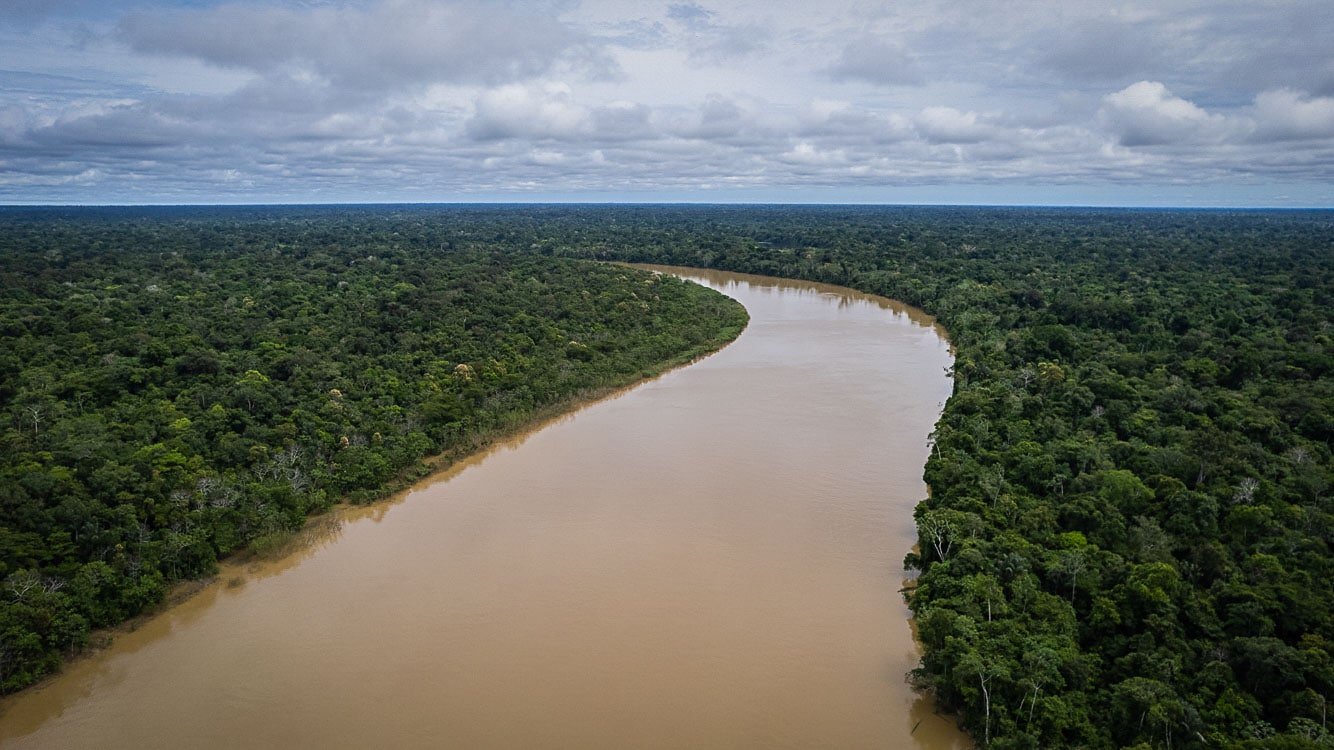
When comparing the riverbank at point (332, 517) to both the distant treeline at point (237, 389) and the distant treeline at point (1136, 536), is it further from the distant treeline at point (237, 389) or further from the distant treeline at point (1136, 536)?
the distant treeline at point (1136, 536)

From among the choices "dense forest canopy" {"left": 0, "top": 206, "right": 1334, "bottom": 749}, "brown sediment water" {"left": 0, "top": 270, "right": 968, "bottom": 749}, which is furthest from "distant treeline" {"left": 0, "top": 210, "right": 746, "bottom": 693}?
"brown sediment water" {"left": 0, "top": 270, "right": 968, "bottom": 749}

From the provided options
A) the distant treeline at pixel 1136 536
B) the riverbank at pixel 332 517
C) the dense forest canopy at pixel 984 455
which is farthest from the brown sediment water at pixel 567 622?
the distant treeline at pixel 1136 536

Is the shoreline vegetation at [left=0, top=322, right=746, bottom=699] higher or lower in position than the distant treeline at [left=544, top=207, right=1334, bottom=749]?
lower

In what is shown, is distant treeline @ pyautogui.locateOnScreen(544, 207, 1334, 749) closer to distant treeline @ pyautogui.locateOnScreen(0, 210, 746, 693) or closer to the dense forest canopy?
the dense forest canopy

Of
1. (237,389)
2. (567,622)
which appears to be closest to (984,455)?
(567,622)

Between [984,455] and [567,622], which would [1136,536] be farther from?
[567,622]

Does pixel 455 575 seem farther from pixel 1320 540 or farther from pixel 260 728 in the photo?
pixel 1320 540

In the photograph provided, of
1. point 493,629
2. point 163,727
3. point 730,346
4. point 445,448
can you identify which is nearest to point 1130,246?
point 730,346
